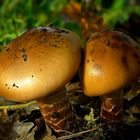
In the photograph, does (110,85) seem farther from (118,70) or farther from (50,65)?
(50,65)

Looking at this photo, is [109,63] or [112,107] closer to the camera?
[109,63]

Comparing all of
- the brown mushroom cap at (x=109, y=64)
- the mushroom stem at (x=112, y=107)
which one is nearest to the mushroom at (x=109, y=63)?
the brown mushroom cap at (x=109, y=64)

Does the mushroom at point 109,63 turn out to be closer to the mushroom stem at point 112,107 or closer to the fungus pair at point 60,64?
the fungus pair at point 60,64

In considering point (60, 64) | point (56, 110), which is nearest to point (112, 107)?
point (56, 110)

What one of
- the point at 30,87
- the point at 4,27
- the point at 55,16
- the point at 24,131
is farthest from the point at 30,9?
the point at 30,87

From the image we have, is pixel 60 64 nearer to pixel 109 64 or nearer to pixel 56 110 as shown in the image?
pixel 109 64

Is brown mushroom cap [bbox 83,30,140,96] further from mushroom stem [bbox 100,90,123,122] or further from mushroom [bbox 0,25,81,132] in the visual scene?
mushroom stem [bbox 100,90,123,122]

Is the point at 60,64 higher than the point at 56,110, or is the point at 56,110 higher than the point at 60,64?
the point at 60,64

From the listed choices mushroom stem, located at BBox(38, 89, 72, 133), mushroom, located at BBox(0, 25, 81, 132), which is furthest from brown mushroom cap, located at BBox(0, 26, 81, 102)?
mushroom stem, located at BBox(38, 89, 72, 133)
